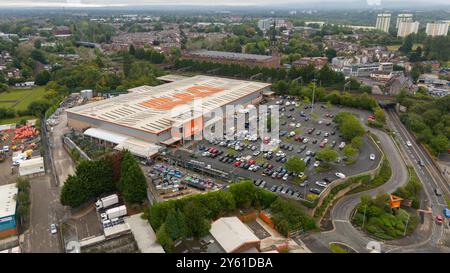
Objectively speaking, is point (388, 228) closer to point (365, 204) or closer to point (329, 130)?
point (365, 204)

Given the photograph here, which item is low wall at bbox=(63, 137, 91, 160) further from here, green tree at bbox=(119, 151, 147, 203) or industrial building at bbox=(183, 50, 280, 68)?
industrial building at bbox=(183, 50, 280, 68)

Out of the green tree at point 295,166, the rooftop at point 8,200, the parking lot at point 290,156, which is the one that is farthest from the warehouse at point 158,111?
the green tree at point 295,166

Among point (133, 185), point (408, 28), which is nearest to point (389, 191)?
point (133, 185)

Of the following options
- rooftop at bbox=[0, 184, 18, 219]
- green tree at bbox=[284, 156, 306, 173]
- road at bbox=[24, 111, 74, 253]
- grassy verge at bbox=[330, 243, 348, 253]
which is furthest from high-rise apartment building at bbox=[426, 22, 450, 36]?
rooftop at bbox=[0, 184, 18, 219]

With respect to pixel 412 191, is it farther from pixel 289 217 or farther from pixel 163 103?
pixel 163 103

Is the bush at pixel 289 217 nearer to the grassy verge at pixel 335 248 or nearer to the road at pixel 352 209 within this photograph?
the road at pixel 352 209
